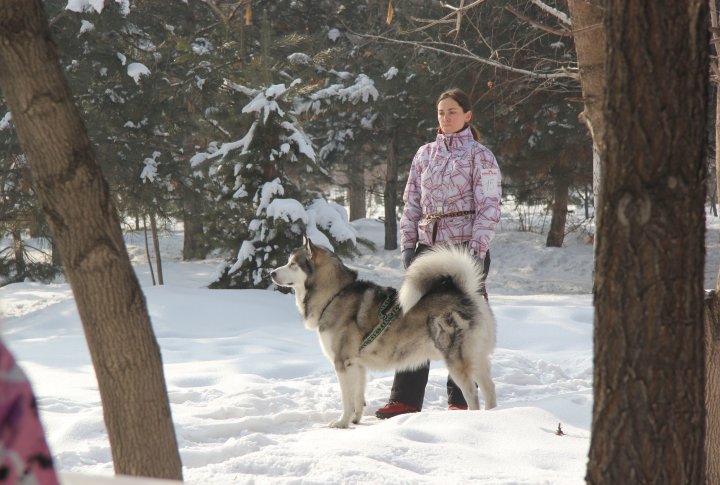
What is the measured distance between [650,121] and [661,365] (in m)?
0.53

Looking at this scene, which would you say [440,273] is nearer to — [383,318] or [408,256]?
[408,256]

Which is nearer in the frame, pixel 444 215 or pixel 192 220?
pixel 444 215

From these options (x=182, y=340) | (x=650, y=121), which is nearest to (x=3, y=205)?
(x=182, y=340)

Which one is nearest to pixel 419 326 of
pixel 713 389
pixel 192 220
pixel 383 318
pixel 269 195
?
pixel 383 318

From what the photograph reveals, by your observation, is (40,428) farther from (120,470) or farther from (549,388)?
(549,388)

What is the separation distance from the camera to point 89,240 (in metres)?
2.20

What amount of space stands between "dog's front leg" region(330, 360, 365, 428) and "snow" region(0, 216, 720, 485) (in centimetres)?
15

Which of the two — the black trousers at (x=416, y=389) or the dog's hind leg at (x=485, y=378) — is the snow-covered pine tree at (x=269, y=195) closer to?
the black trousers at (x=416, y=389)

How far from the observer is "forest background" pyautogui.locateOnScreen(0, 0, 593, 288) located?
12.0 m

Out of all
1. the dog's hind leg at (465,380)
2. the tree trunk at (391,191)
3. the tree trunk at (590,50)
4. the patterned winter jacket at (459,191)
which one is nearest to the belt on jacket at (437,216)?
the patterned winter jacket at (459,191)

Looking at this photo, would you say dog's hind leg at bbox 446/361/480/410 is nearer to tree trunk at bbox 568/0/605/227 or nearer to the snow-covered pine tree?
tree trunk at bbox 568/0/605/227

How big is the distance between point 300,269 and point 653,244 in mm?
4291

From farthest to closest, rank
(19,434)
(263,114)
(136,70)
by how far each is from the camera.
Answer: (136,70)
(263,114)
(19,434)

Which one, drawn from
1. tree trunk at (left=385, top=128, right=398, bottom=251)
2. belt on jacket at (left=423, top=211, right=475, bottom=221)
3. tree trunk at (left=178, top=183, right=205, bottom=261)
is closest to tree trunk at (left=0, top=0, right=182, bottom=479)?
belt on jacket at (left=423, top=211, right=475, bottom=221)
